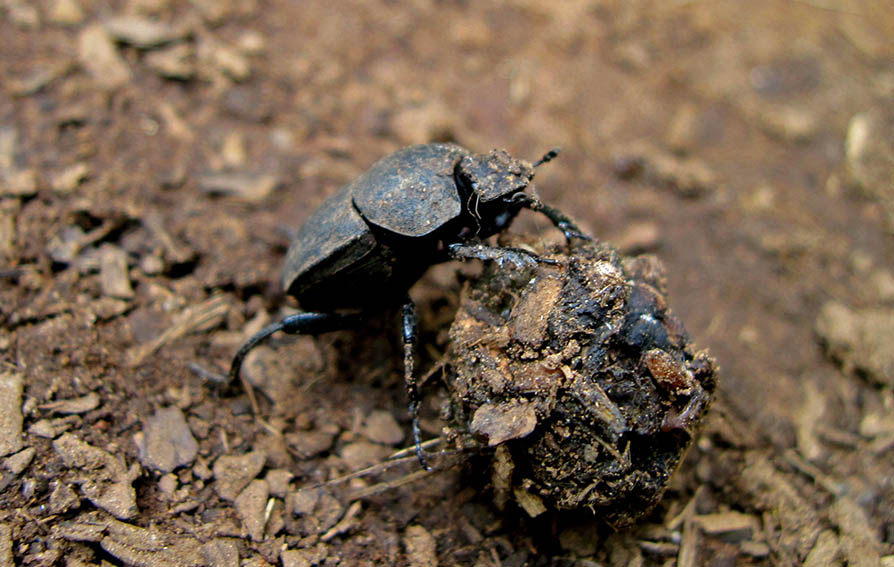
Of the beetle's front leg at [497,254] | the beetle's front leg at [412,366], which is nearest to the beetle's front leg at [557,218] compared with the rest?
the beetle's front leg at [497,254]

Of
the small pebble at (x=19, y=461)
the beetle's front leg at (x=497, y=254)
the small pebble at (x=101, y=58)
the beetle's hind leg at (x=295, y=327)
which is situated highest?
the beetle's front leg at (x=497, y=254)

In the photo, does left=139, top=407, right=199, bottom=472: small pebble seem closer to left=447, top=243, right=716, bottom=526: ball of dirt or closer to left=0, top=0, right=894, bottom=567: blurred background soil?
left=0, top=0, right=894, bottom=567: blurred background soil

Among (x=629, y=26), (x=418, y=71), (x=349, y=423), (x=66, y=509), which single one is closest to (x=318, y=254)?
(x=349, y=423)

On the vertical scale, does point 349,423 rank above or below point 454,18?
below

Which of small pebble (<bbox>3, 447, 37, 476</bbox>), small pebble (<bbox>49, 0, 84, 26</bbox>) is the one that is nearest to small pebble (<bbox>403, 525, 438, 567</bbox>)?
small pebble (<bbox>3, 447, 37, 476</bbox>)

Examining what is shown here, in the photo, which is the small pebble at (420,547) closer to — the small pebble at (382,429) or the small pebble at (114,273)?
the small pebble at (382,429)

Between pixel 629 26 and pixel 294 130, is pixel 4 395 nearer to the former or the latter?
pixel 294 130
